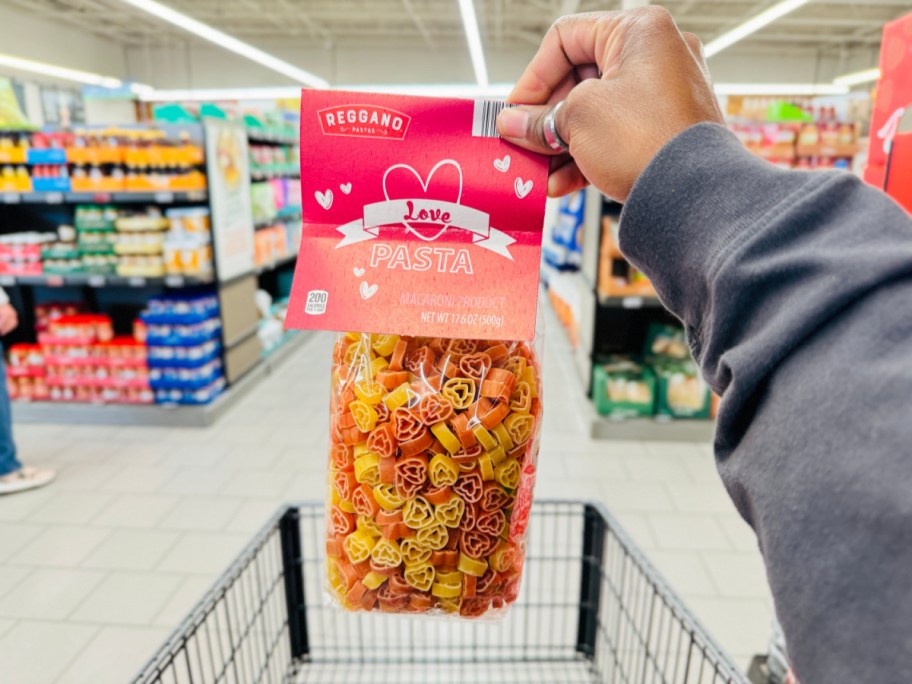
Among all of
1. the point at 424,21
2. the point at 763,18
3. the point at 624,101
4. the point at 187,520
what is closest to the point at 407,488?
the point at 624,101

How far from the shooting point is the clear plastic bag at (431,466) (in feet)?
2.89

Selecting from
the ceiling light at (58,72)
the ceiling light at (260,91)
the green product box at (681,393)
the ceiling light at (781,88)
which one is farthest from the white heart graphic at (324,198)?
the ceiling light at (781,88)

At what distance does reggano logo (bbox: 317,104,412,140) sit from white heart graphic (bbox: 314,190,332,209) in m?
0.07

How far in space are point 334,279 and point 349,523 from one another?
0.38m

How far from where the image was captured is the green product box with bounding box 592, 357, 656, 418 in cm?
421

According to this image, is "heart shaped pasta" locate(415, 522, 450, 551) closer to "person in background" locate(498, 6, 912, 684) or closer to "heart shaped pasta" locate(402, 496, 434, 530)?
"heart shaped pasta" locate(402, 496, 434, 530)

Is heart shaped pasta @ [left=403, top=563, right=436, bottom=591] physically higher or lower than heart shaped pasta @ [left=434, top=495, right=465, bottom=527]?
lower

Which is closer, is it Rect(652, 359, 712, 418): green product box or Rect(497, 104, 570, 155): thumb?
Rect(497, 104, 570, 155): thumb

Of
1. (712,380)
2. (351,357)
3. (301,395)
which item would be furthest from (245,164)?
(712,380)

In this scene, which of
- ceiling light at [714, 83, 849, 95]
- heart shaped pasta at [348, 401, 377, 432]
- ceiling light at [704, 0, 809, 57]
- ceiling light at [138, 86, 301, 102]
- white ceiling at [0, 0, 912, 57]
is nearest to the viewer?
heart shaped pasta at [348, 401, 377, 432]

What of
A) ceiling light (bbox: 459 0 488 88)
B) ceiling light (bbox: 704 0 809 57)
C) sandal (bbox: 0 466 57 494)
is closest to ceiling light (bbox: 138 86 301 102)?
ceiling light (bbox: 459 0 488 88)

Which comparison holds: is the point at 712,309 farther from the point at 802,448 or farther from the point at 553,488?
the point at 553,488

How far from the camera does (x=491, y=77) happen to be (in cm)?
1593

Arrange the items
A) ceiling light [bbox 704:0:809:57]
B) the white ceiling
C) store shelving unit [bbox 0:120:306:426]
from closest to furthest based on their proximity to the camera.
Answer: store shelving unit [bbox 0:120:306:426], ceiling light [bbox 704:0:809:57], the white ceiling
